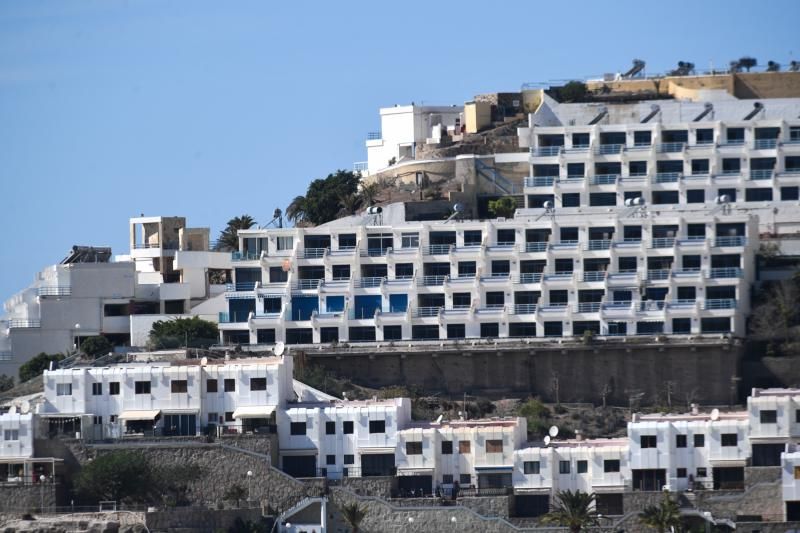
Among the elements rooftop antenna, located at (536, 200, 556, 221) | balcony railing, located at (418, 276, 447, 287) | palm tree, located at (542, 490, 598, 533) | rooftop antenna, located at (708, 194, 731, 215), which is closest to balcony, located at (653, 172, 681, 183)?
rooftop antenna, located at (708, 194, 731, 215)

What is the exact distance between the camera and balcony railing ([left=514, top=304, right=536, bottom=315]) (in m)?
135

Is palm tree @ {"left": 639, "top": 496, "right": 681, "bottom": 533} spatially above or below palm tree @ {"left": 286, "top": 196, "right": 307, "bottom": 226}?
below

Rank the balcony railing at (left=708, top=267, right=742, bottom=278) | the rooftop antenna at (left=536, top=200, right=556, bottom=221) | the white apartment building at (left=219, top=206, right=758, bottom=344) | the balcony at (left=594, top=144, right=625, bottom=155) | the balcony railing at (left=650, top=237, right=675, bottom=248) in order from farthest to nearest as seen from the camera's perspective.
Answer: the balcony at (left=594, top=144, right=625, bottom=155)
the rooftop antenna at (left=536, top=200, right=556, bottom=221)
the balcony railing at (left=650, top=237, right=675, bottom=248)
the balcony railing at (left=708, top=267, right=742, bottom=278)
the white apartment building at (left=219, top=206, right=758, bottom=344)

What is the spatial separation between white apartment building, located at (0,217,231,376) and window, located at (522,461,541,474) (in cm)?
2954

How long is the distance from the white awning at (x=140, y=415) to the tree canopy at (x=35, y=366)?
48.5 feet

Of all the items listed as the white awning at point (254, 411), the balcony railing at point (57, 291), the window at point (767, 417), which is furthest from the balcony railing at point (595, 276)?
the balcony railing at point (57, 291)

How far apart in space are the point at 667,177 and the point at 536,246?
11.7 meters

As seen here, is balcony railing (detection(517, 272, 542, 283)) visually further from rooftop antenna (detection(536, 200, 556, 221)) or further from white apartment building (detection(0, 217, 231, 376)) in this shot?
white apartment building (detection(0, 217, 231, 376))

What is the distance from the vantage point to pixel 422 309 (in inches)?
5374

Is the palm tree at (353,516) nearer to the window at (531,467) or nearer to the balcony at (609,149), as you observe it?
the window at (531,467)

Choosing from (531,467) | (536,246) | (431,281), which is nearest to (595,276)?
(536,246)

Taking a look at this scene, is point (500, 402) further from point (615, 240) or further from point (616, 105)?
point (616, 105)

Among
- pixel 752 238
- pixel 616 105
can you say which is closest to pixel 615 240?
pixel 752 238

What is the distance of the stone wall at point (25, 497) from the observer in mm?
119375
